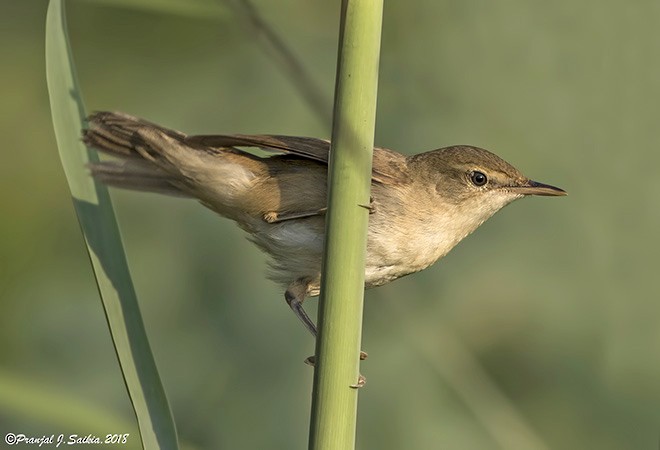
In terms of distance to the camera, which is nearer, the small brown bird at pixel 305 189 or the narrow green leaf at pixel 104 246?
the narrow green leaf at pixel 104 246

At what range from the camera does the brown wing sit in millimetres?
2002

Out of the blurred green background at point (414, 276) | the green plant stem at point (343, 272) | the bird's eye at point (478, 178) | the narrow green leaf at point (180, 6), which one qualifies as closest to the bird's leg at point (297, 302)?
the blurred green background at point (414, 276)

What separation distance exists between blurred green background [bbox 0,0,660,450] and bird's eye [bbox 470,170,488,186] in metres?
0.30

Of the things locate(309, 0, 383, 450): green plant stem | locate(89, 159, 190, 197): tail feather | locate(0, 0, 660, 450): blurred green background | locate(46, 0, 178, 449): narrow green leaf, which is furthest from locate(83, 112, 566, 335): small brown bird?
locate(309, 0, 383, 450): green plant stem

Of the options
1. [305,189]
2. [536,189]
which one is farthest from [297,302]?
[536,189]

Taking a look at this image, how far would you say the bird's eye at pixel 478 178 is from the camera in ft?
8.82

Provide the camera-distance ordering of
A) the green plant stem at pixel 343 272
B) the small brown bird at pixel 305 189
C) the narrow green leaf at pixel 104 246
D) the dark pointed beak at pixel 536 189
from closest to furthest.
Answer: the green plant stem at pixel 343 272, the narrow green leaf at pixel 104 246, the small brown bird at pixel 305 189, the dark pointed beak at pixel 536 189

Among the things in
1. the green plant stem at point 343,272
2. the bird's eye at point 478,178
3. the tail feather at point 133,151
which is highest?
the bird's eye at point 478,178

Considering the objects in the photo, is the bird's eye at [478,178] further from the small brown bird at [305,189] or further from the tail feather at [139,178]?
the tail feather at [139,178]

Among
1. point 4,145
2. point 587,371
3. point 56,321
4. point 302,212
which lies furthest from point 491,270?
point 4,145

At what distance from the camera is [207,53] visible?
329 cm

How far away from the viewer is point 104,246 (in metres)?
1.59

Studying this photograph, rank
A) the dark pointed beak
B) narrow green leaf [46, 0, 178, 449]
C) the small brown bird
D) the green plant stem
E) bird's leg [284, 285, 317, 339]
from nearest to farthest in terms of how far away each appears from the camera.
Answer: the green plant stem, narrow green leaf [46, 0, 178, 449], the small brown bird, the dark pointed beak, bird's leg [284, 285, 317, 339]

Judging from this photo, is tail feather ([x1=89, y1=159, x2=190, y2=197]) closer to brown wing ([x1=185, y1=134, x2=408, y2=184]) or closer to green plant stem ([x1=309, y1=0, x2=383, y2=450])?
brown wing ([x1=185, y1=134, x2=408, y2=184])
